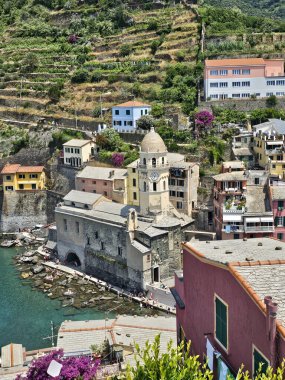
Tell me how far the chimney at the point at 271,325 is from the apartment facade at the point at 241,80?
4753 centimetres

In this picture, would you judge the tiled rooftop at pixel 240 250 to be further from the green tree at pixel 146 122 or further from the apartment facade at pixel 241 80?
the apartment facade at pixel 241 80

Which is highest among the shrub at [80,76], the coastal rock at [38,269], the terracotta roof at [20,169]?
the shrub at [80,76]

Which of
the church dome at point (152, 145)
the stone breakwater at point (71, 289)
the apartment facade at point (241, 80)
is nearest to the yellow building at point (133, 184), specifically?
the church dome at point (152, 145)

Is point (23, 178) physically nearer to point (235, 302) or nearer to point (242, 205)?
point (242, 205)

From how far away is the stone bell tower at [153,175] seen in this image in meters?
39.7

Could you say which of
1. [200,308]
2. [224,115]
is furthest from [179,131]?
[200,308]

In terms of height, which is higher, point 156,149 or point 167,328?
point 156,149

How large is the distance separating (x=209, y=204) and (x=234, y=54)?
22798 millimetres

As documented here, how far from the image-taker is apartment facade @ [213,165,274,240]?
36.5 meters

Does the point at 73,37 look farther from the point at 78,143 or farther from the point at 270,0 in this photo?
the point at 270,0

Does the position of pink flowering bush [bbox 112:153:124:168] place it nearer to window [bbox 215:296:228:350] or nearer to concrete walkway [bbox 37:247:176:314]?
concrete walkway [bbox 37:247:176:314]

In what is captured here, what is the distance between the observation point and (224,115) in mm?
51219

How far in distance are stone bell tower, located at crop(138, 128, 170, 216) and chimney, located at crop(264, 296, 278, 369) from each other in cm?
3140

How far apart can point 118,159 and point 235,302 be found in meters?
40.2
